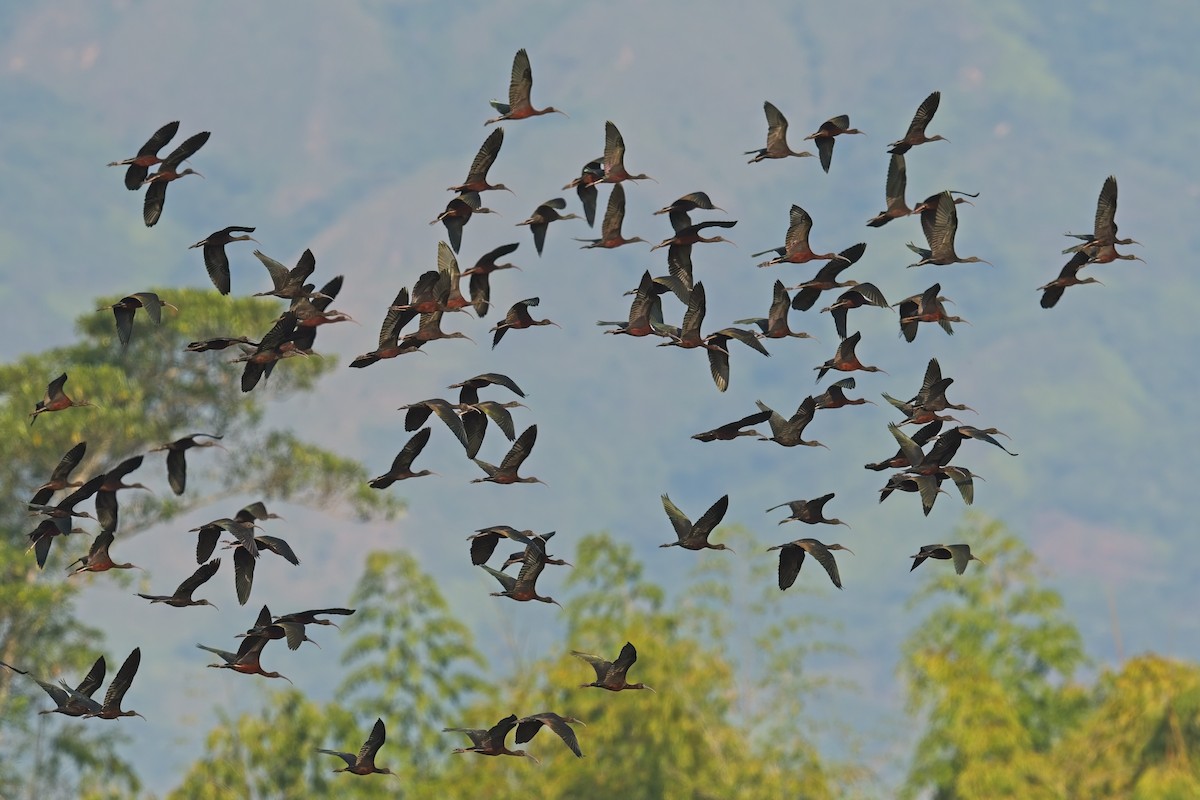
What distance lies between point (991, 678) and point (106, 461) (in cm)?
1804

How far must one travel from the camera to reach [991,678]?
28469mm

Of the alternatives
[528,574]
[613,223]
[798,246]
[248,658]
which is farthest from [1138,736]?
[248,658]

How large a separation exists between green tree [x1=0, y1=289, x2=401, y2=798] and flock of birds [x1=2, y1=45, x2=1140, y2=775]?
2321 cm

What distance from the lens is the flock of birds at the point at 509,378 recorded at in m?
9.84

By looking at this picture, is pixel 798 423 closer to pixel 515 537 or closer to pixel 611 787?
pixel 515 537

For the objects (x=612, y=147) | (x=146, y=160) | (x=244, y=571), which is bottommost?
(x=244, y=571)

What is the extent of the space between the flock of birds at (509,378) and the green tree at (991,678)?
15366 mm

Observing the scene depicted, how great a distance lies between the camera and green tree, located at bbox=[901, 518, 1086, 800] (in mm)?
26312

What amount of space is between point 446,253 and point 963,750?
61.6 ft

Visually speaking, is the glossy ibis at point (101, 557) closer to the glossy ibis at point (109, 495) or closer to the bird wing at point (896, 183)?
the glossy ibis at point (109, 495)

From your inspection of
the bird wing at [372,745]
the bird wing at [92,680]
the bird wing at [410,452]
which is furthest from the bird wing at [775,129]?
the bird wing at [92,680]

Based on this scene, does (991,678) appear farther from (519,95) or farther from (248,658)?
(248,658)

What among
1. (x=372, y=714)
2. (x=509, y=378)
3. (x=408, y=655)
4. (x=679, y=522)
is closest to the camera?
(x=679, y=522)

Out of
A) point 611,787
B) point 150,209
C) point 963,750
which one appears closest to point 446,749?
point 611,787
